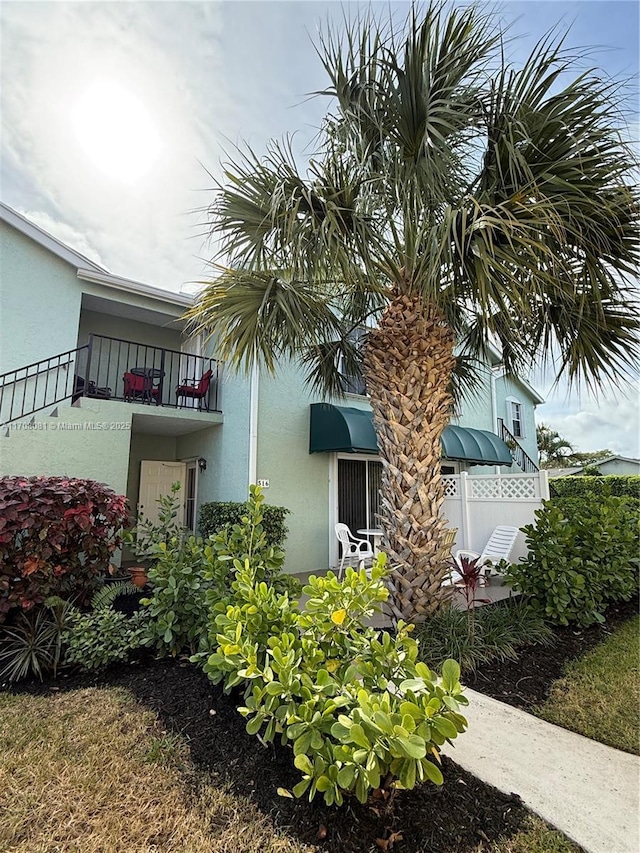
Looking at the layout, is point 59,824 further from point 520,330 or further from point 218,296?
point 520,330

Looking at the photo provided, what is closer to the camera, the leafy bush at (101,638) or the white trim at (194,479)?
the leafy bush at (101,638)

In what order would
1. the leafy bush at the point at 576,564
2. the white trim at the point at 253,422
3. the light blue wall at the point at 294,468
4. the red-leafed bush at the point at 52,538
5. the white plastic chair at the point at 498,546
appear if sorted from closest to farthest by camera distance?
the red-leafed bush at the point at 52,538 < the leafy bush at the point at 576,564 < the white plastic chair at the point at 498,546 < the white trim at the point at 253,422 < the light blue wall at the point at 294,468

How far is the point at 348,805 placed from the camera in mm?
3057

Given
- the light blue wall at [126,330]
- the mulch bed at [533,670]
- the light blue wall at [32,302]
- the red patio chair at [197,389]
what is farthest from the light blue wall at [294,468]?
the mulch bed at [533,670]

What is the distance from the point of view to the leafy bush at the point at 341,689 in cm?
247

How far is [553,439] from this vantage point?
155ft

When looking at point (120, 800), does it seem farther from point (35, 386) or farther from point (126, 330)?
point (126, 330)

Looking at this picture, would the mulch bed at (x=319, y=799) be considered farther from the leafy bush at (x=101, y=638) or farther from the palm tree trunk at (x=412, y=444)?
the palm tree trunk at (x=412, y=444)

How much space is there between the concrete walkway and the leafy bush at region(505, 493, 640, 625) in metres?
2.64

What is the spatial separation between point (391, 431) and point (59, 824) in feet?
18.0

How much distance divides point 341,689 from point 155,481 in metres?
13.4

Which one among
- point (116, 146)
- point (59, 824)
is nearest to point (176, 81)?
point (116, 146)

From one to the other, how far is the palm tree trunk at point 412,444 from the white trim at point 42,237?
1010 cm

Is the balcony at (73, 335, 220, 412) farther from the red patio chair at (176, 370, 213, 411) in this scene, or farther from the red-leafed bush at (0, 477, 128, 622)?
the red-leafed bush at (0, 477, 128, 622)
